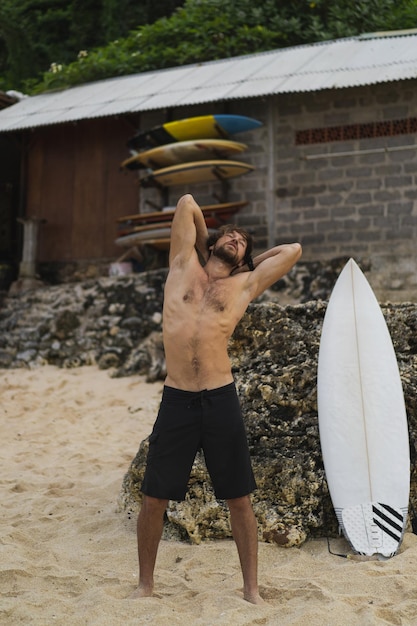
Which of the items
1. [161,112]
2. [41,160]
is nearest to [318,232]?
[161,112]

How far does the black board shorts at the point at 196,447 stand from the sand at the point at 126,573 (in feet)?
1.54

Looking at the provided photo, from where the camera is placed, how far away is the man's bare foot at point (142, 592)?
3148 mm

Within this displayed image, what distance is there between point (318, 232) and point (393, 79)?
7.33 ft

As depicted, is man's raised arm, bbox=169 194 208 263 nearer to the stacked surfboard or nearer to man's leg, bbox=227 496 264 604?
man's leg, bbox=227 496 264 604

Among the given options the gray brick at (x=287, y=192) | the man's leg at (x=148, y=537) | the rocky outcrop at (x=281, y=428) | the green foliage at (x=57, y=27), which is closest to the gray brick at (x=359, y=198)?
the gray brick at (x=287, y=192)

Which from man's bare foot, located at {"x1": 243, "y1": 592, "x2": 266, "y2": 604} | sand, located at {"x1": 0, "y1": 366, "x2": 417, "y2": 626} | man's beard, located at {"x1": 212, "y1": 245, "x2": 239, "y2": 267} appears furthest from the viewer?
man's beard, located at {"x1": 212, "y1": 245, "x2": 239, "y2": 267}

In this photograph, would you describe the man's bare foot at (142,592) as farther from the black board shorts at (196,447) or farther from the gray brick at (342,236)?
the gray brick at (342,236)

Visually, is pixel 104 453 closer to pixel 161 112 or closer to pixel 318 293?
pixel 318 293

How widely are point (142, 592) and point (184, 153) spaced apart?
8.01m

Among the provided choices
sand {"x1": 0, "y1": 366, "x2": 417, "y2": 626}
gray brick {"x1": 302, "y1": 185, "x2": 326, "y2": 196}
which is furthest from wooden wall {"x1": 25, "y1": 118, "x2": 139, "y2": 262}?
sand {"x1": 0, "y1": 366, "x2": 417, "y2": 626}

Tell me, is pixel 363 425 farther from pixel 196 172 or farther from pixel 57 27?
pixel 57 27

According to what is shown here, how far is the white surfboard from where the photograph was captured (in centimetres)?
373

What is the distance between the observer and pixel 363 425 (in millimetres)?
4004

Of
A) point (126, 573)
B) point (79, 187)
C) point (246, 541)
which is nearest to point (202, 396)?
point (246, 541)
